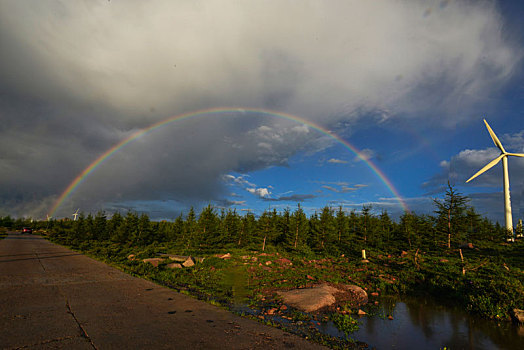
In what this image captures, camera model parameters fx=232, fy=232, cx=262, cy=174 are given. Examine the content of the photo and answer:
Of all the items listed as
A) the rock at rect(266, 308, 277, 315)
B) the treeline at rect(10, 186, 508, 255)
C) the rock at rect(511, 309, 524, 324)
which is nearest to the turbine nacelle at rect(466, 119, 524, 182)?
the treeline at rect(10, 186, 508, 255)

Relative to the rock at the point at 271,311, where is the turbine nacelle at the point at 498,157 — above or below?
above

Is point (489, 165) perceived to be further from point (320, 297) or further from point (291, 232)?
point (320, 297)

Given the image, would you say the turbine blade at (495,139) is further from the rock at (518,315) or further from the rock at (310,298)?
the rock at (310,298)

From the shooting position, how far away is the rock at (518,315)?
10309 mm

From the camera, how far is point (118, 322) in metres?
7.12

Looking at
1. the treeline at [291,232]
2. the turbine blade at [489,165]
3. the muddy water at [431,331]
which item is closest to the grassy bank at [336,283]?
the muddy water at [431,331]

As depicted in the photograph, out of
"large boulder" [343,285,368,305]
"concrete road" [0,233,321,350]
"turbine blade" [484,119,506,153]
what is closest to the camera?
"concrete road" [0,233,321,350]

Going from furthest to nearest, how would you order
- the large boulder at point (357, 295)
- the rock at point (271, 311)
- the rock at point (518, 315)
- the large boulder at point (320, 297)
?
the large boulder at point (357, 295)
the large boulder at point (320, 297)
the rock at point (518, 315)
the rock at point (271, 311)

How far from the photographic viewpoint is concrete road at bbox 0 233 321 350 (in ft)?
19.2

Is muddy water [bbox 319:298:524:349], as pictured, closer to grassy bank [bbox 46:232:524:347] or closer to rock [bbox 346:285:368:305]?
grassy bank [bbox 46:232:524:347]

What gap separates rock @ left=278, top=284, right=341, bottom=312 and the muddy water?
167 cm

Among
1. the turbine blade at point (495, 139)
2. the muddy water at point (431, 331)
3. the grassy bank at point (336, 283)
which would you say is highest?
the turbine blade at point (495, 139)

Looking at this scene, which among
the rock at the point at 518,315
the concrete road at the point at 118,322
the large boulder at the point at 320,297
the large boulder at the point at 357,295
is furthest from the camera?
the large boulder at the point at 357,295

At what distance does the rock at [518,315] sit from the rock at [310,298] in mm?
7830
